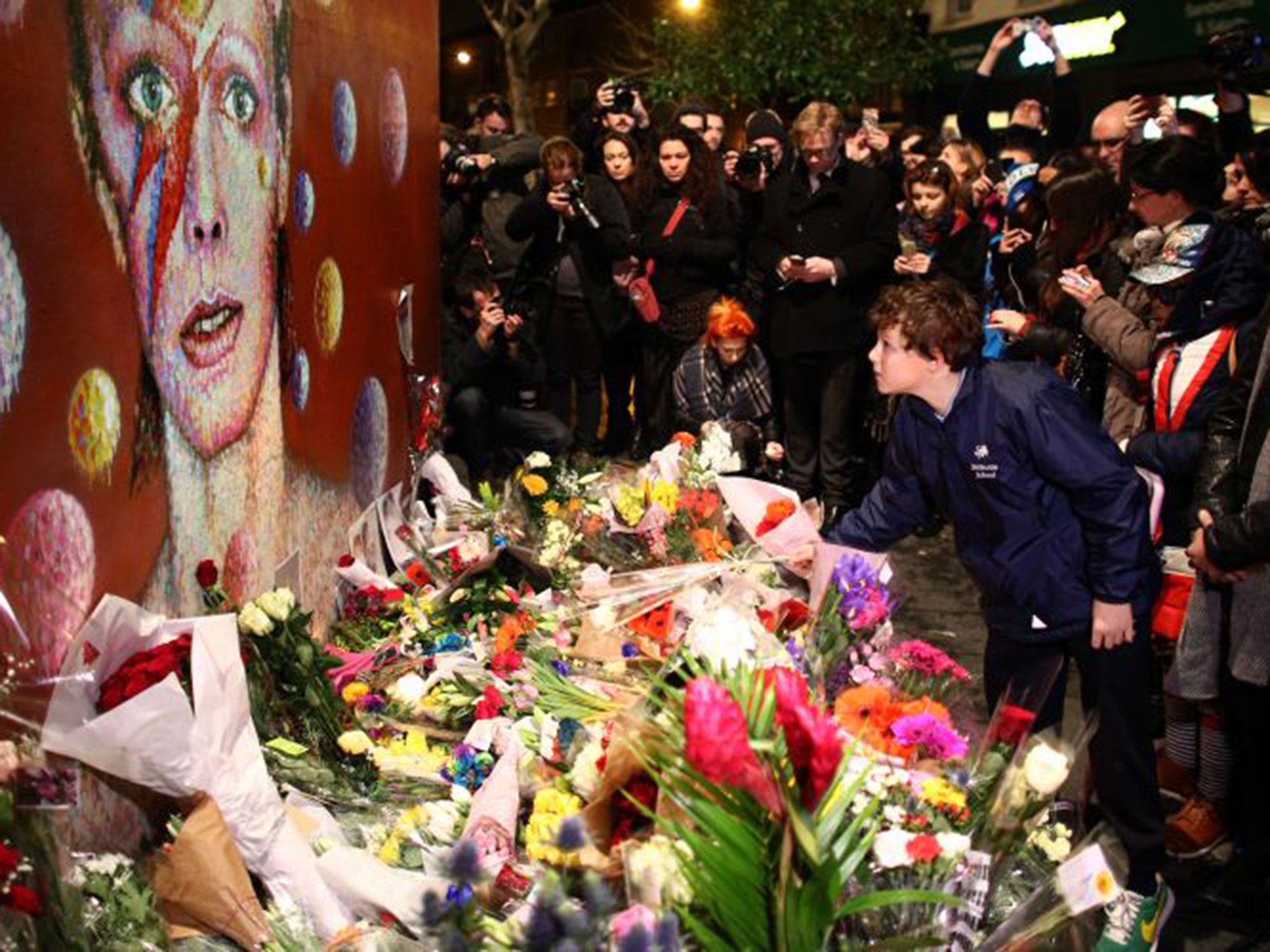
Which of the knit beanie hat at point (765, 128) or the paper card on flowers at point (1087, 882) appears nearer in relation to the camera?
the paper card on flowers at point (1087, 882)

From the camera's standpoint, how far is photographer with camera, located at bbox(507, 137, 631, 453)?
22.0 feet

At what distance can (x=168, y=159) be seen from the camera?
2684mm

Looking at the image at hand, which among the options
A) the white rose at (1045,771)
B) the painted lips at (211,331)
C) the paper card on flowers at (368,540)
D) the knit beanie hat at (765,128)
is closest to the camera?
the white rose at (1045,771)

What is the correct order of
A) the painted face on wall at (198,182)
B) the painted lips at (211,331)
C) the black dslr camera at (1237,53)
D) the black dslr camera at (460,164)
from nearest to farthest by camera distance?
the painted face on wall at (198,182)
the painted lips at (211,331)
the black dslr camera at (1237,53)
the black dslr camera at (460,164)

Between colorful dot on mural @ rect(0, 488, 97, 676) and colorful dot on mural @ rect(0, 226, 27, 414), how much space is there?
232 mm

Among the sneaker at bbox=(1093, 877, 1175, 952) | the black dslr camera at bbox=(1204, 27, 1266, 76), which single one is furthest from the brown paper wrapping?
the black dslr camera at bbox=(1204, 27, 1266, 76)

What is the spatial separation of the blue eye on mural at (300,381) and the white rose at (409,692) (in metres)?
0.93

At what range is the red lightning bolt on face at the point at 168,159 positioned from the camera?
8.52 feet

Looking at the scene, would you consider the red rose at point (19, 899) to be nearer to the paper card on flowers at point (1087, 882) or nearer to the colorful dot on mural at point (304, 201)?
the paper card on flowers at point (1087, 882)

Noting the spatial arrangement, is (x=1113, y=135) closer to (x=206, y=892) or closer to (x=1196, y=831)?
(x=1196, y=831)

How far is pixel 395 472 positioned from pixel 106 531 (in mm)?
2395

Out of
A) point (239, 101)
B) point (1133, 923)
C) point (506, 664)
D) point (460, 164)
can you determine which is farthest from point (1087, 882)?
point (460, 164)

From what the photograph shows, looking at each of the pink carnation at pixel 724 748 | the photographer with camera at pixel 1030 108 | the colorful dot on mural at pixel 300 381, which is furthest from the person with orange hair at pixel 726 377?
the pink carnation at pixel 724 748

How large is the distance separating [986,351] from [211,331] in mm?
4131
